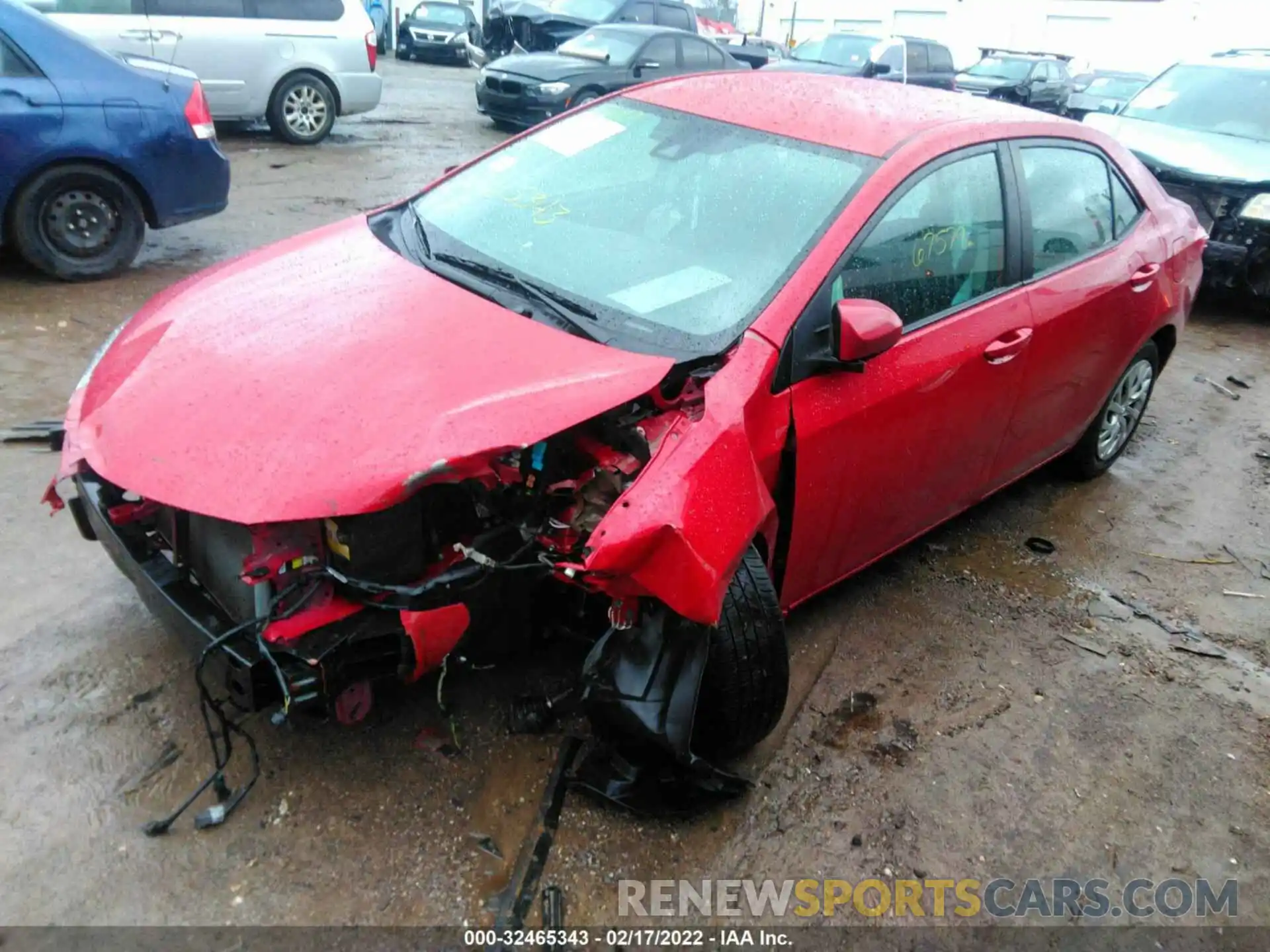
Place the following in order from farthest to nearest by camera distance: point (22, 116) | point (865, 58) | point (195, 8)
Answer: point (865, 58) < point (195, 8) < point (22, 116)

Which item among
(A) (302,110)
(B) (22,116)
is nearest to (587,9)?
(A) (302,110)

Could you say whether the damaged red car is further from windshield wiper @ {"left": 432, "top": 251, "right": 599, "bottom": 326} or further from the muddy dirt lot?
the muddy dirt lot

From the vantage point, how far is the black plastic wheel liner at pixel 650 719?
7.78 ft

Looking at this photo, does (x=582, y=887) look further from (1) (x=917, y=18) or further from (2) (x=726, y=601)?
(1) (x=917, y=18)

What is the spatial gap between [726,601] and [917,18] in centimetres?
3000

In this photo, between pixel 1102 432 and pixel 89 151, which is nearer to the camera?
pixel 1102 432

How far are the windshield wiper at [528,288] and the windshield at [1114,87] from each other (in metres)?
16.6

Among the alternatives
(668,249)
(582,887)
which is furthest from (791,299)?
(582,887)

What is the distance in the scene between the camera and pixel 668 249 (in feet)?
9.57

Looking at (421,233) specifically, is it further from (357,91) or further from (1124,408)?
(357,91)

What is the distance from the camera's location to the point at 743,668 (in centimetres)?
251

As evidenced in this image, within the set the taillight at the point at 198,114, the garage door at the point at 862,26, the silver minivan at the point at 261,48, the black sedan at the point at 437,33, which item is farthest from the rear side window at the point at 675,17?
the garage door at the point at 862,26

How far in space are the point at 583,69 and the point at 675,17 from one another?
168 inches

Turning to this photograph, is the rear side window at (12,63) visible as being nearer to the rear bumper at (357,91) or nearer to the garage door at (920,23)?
the rear bumper at (357,91)
